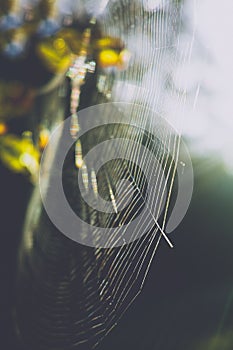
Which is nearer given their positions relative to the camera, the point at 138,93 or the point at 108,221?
the point at 138,93

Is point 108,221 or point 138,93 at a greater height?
point 138,93

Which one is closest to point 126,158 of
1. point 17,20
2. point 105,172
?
point 105,172

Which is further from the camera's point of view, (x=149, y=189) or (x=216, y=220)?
(x=216, y=220)

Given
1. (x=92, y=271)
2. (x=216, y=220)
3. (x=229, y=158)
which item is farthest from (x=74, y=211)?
(x=229, y=158)

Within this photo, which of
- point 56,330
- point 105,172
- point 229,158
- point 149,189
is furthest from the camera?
point 229,158

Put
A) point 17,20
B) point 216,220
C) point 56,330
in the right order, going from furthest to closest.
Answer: point 216,220 < point 56,330 < point 17,20

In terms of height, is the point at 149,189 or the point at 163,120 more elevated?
the point at 163,120

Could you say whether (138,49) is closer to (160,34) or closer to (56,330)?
(160,34)

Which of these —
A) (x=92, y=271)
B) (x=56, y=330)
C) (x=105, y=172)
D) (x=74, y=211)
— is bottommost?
(x=56, y=330)
